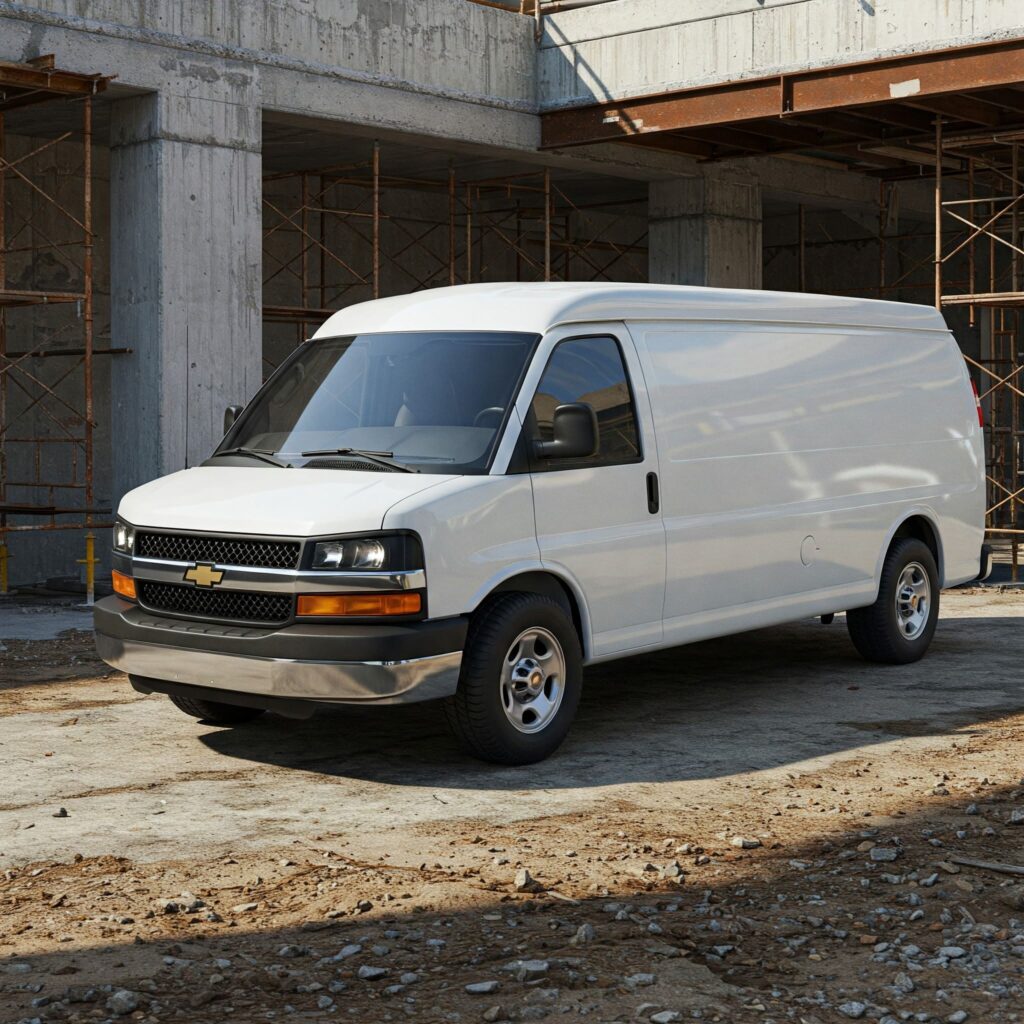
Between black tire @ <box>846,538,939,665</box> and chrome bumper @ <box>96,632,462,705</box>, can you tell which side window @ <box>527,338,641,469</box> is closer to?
chrome bumper @ <box>96,632,462,705</box>

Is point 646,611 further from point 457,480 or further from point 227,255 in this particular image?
point 227,255

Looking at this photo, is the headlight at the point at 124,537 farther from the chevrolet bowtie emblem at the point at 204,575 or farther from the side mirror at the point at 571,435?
the side mirror at the point at 571,435

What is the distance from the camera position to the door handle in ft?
25.7

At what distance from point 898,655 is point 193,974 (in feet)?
21.1

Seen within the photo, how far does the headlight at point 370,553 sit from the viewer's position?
6.62 metres

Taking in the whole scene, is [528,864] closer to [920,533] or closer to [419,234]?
[920,533]

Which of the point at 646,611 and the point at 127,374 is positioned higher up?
the point at 127,374

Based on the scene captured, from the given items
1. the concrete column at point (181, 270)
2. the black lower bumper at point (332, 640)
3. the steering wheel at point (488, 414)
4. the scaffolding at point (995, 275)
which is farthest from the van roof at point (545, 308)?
the scaffolding at point (995, 275)

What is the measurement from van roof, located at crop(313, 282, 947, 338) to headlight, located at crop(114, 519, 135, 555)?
1.52m

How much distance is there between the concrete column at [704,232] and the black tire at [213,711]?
13.6m

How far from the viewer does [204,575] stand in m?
7.01

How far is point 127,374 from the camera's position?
50.0ft

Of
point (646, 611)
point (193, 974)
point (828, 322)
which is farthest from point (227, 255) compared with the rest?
point (193, 974)

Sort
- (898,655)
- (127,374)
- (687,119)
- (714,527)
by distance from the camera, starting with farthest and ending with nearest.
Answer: (687,119), (127,374), (898,655), (714,527)
